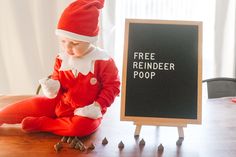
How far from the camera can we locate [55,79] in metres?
1.13

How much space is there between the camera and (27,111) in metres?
1.17

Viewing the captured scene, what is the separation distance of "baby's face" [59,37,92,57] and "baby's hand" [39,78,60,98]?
11 cm

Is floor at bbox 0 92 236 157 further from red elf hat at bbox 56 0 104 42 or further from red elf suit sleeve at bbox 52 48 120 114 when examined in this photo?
red elf hat at bbox 56 0 104 42

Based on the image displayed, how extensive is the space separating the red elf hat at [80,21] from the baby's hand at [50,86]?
157 mm

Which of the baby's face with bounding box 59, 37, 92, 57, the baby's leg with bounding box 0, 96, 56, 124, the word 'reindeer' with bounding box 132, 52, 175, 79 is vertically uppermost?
the baby's face with bounding box 59, 37, 92, 57

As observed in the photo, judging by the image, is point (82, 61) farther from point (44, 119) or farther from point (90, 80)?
point (44, 119)

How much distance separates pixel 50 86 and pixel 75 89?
0.08 m

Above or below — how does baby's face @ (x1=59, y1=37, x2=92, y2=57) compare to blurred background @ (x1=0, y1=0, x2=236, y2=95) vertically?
below

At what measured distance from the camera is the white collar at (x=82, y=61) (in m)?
1.09

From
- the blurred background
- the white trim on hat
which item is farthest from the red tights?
the blurred background

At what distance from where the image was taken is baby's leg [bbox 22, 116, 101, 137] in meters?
1.05

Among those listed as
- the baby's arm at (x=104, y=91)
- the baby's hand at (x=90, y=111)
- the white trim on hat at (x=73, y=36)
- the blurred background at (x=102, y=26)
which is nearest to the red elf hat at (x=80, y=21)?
the white trim on hat at (x=73, y=36)

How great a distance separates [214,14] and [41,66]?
1320 millimetres

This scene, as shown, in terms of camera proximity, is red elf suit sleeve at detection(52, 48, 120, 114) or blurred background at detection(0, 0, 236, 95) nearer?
red elf suit sleeve at detection(52, 48, 120, 114)
